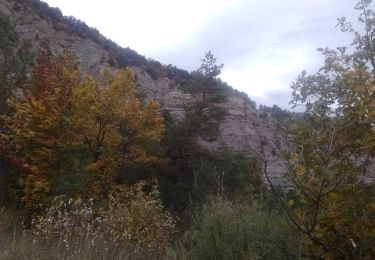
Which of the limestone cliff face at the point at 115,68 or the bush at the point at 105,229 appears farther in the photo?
the limestone cliff face at the point at 115,68

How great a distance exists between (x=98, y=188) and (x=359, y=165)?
16.3 m

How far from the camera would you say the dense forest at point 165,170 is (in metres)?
5.00

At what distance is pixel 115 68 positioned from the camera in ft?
131

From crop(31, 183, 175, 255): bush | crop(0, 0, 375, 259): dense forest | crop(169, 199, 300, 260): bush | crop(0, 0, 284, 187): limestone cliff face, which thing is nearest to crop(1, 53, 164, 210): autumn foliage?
crop(0, 0, 375, 259): dense forest

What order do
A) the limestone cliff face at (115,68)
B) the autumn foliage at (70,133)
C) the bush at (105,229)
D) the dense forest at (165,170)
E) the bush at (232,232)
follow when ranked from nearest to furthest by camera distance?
the dense forest at (165,170), the bush at (232,232), the bush at (105,229), the autumn foliage at (70,133), the limestone cliff face at (115,68)

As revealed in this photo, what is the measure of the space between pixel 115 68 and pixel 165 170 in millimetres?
16109

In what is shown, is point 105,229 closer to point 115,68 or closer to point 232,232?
point 232,232

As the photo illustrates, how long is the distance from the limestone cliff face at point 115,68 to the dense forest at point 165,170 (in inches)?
62.2

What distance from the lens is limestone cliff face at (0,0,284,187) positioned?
36.2m

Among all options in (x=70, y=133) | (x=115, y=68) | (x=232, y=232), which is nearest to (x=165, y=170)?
(x=70, y=133)

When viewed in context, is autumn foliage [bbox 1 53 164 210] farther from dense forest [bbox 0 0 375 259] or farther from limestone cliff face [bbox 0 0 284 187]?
limestone cliff face [bbox 0 0 284 187]

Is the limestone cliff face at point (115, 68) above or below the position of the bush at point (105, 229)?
above

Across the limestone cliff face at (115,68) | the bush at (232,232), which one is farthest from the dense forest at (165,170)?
the limestone cliff face at (115,68)

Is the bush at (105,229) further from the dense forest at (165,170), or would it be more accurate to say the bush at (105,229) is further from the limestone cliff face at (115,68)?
the limestone cliff face at (115,68)
